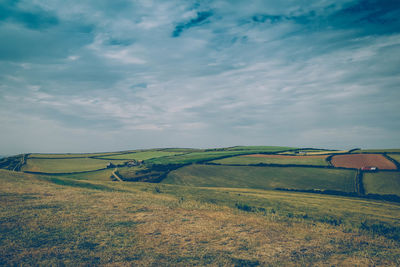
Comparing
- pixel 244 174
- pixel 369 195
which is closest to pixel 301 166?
pixel 244 174

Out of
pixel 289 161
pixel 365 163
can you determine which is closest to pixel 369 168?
pixel 365 163

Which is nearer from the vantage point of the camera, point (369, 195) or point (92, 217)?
point (92, 217)

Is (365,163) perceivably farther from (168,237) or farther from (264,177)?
(168,237)

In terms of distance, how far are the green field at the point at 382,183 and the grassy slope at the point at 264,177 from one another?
285 cm

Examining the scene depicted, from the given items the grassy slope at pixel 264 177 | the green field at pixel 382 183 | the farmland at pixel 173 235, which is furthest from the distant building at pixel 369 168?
the farmland at pixel 173 235

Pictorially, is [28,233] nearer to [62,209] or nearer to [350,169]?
[62,209]

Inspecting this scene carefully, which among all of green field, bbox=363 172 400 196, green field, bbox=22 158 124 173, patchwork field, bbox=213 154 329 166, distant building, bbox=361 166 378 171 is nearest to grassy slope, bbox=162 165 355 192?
green field, bbox=363 172 400 196

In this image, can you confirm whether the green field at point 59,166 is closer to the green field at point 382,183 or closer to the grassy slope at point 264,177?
the grassy slope at point 264,177

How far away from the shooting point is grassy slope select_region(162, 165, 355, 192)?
166 ft

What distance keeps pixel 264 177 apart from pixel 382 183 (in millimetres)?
24079

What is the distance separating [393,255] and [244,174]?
49.8 m

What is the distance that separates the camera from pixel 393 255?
515 inches

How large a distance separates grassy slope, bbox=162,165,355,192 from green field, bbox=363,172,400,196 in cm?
285

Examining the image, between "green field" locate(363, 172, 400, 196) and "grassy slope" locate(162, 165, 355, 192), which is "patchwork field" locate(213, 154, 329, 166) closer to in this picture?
"grassy slope" locate(162, 165, 355, 192)
